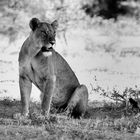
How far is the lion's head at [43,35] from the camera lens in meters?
6.34

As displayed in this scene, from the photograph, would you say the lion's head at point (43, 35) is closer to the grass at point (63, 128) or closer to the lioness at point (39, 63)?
the lioness at point (39, 63)

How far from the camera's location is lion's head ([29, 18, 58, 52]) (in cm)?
634

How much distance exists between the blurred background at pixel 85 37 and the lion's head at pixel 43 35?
6.73ft

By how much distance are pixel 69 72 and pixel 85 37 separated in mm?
12261

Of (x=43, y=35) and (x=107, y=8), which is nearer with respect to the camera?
(x=43, y=35)

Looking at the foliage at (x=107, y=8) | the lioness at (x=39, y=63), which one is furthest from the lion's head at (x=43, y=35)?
the foliage at (x=107, y=8)

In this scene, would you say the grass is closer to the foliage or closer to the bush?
the foliage

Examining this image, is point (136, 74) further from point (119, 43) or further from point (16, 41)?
point (119, 43)

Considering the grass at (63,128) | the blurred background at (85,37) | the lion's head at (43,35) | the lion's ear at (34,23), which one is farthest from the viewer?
the blurred background at (85,37)

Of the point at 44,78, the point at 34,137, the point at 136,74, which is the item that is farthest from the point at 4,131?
the point at 136,74

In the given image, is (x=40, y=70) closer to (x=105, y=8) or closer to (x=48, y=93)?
(x=48, y=93)

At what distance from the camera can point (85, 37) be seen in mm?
19094

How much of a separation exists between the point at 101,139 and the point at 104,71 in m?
7.19

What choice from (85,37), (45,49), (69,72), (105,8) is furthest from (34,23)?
(105,8)
